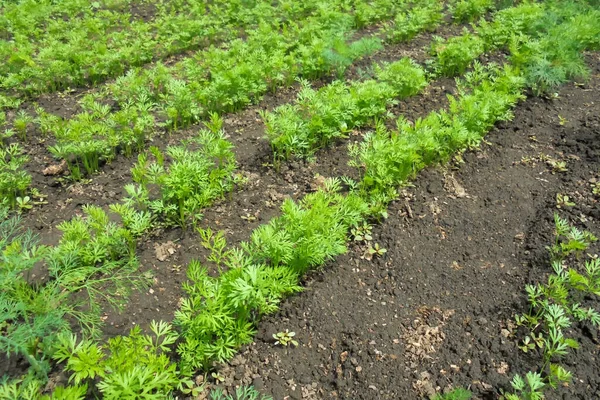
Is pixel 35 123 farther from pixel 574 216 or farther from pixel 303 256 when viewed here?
pixel 574 216

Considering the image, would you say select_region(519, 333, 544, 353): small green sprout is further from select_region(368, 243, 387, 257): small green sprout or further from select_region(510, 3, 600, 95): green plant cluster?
select_region(510, 3, 600, 95): green plant cluster

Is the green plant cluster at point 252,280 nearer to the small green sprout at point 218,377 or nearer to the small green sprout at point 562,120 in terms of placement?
the small green sprout at point 218,377

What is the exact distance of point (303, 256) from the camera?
12.1 feet

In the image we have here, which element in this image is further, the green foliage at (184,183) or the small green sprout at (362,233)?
the small green sprout at (362,233)

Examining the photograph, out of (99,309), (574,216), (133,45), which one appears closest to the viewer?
(99,309)

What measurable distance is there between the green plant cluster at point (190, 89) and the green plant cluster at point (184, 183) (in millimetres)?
916

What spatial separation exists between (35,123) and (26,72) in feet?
3.07

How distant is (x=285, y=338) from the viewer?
360 centimetres

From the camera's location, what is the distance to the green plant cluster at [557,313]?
3180 millimetres

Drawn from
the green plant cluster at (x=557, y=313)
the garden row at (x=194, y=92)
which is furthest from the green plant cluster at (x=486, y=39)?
the green plant cluster at (x=557, y=313)

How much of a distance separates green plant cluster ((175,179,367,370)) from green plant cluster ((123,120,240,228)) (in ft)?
2.52

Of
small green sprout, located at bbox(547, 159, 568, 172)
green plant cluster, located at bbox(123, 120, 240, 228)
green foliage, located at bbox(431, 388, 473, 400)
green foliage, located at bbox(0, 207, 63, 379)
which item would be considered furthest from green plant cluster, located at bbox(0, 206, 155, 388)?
small green sprout, located at bbox(547, 159, 568, 172)

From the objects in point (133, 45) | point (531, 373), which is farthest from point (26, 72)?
point (531, 373)

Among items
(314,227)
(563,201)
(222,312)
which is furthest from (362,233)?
(563,201)
